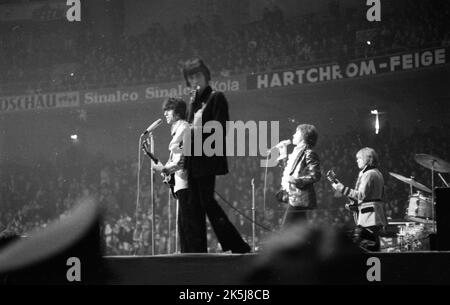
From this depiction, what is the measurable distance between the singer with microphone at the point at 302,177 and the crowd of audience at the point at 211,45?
8.39m

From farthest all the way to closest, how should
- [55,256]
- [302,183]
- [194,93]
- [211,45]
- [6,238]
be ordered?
[211,45]
[302,183]
[194,93]
[6,238]
[55,256]

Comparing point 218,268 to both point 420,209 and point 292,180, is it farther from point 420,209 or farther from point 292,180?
point 420,209

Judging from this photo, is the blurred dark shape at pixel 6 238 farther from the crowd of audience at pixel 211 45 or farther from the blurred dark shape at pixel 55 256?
the crowd of audience at pixel 211 45

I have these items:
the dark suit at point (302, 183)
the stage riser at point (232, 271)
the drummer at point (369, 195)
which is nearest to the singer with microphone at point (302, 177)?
the dark suit at point (302, 183)

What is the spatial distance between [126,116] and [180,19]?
2886mm

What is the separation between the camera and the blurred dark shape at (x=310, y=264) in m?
4.11

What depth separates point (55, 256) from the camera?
172 inches

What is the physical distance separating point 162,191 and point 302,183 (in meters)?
9.13

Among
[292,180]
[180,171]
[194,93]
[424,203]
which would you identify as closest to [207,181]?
[180,171]

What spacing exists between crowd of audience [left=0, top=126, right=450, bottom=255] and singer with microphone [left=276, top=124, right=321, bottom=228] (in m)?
5.12

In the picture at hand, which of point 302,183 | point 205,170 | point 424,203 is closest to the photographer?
point 205,170

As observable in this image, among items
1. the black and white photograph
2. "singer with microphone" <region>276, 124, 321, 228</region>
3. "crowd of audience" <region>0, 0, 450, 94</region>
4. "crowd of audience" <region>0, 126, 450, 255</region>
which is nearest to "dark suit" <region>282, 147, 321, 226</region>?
"singer with microphone" <region>276, 124, 321, 228</region>

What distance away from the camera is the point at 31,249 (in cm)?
443

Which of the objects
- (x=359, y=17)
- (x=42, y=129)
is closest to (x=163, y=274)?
(x=359, y=17)
